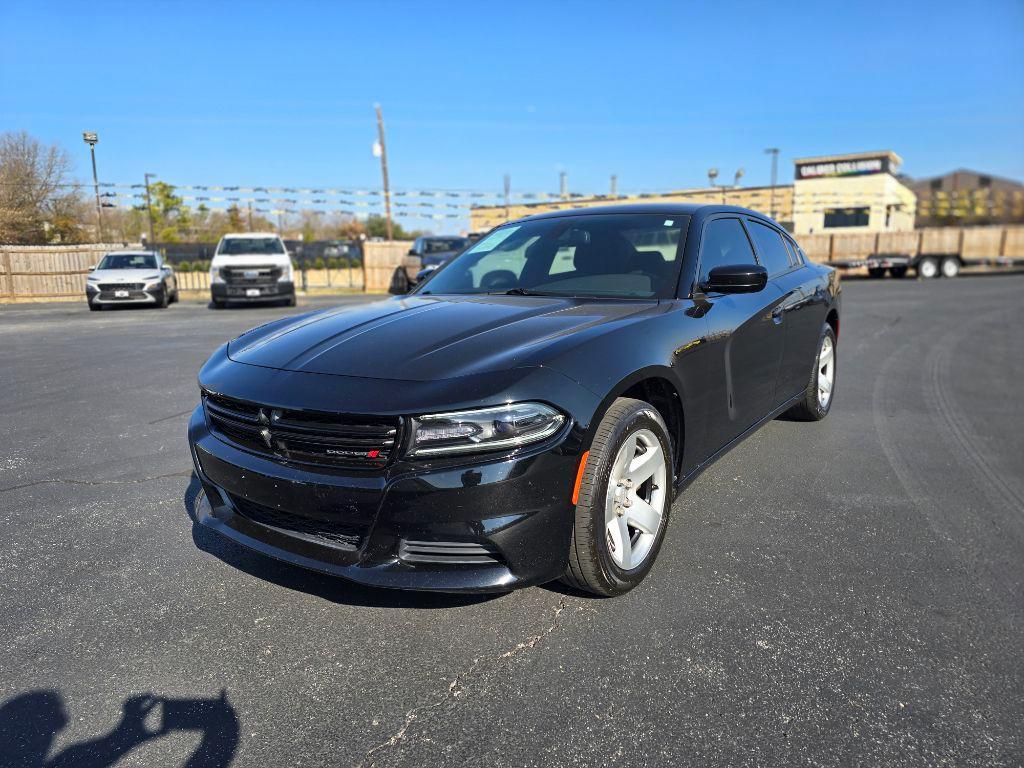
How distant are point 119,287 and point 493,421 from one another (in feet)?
58.4

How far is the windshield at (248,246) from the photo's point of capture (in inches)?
Result: 693

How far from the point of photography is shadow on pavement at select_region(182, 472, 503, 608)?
108 inches

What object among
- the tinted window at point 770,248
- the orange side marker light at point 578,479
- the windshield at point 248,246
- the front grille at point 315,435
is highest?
the windshield at point 248,246

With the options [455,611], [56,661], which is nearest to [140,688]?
[56,661]

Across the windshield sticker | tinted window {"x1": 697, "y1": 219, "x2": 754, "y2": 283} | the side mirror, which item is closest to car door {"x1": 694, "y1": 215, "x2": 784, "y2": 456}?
tinted window {"x1": 697, "y1": 219, "x2": 754, "y2": 283}

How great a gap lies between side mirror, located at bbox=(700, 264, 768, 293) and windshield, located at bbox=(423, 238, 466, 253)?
62.1ft

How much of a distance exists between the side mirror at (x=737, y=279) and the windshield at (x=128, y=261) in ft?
59.8

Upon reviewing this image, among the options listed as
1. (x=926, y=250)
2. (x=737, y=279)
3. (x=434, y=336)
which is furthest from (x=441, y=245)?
(x=926, y=250)

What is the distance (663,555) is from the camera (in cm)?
317

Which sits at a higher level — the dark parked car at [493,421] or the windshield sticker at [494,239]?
the windshield sticker at [494,239]

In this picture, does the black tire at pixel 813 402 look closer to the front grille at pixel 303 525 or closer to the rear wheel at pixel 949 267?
the front grille at pixel 303 525

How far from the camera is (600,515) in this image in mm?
2551

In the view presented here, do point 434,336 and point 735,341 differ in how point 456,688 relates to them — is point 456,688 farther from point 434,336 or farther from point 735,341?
point 735,341

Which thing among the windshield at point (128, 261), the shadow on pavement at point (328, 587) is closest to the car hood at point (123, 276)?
the windshield at point (128, 261)
